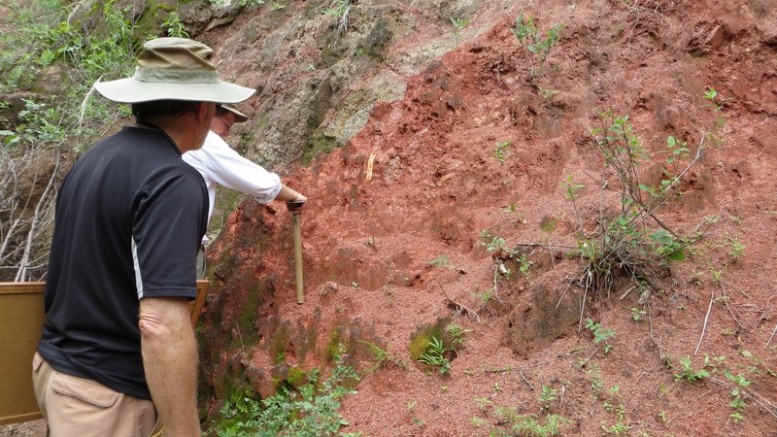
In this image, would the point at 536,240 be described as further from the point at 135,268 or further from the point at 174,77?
the point at 135,268

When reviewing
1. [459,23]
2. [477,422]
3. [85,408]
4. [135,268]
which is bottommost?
[477,422]

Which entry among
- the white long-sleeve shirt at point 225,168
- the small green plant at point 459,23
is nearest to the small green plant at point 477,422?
the white long-sleeve shirt at point 225,168

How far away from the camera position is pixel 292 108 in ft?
18.5

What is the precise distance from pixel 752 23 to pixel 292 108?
3543 millimetres

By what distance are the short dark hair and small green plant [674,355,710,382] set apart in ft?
8.10

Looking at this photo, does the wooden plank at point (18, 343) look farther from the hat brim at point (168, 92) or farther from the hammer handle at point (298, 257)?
the hammer handle at point (298, 257)

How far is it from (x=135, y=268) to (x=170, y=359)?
0.97 feet

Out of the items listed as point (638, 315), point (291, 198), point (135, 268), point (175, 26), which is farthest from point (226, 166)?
point (175, 26)

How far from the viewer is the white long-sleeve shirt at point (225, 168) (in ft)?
12.3

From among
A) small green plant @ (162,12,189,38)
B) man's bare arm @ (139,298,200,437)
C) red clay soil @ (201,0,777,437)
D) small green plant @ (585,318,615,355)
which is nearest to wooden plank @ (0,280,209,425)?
man's bare arm @ (139,298,200,437)

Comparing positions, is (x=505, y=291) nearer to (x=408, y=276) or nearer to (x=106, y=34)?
(x=408, y=276)

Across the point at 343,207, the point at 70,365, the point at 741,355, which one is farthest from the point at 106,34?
the point at 741,355

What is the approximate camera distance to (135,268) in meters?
2.00

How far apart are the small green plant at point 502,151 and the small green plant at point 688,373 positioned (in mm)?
1851
